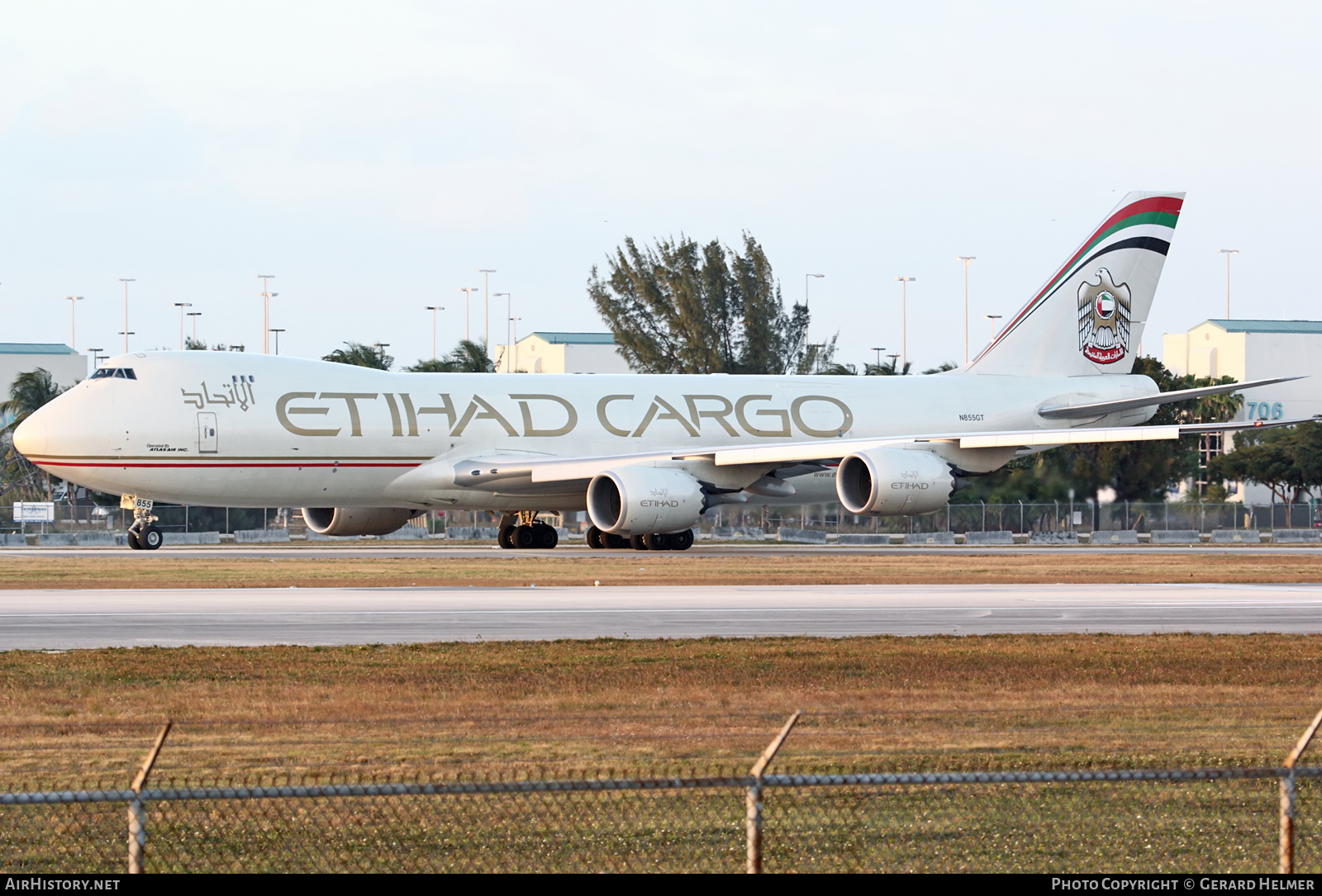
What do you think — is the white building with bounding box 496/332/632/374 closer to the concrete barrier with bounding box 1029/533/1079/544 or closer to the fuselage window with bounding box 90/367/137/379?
the concrete barrier with bounding box 1029/533/1079/544

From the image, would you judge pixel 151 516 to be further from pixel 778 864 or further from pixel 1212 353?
pixel 1212 353

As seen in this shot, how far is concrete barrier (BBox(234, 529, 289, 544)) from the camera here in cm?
6119

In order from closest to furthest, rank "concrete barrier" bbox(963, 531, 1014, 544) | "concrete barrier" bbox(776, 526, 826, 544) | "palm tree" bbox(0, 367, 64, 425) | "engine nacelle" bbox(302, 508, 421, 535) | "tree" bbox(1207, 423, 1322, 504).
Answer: "engine nacelle" bbox(302, 508, 421, 535)
"concrete barrier" bbox(963, 531, 1014, 544)
"concrete barrier" bbox(776, 526, 826, 544)
"tree" bbox(1207, 423, 1322, 504)
"palm tree" bbox(0, 367, 64, 425)

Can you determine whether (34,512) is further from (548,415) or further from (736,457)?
(736,457)

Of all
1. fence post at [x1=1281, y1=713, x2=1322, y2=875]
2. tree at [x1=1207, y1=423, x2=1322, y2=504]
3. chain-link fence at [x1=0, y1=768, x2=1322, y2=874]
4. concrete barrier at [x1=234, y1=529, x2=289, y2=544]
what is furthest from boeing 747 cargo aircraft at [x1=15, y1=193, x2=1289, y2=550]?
fence post at [x1=1281, y1=713, x2=1322, y2=875]

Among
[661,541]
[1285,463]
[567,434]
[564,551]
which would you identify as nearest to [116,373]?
[567,434]

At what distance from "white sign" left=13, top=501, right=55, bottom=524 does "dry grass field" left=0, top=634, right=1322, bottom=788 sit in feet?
147

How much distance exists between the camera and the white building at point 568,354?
138875 millimetres

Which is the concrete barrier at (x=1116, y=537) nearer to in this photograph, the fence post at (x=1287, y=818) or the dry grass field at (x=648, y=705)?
the dry grass field at (x=648, y=705)

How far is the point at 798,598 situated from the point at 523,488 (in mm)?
17490

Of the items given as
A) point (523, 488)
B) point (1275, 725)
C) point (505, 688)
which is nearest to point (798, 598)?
point (505, 688)

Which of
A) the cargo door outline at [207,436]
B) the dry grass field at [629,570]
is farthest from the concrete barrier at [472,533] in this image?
the cargo door outline at [207,436]

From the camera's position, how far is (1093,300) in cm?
5253

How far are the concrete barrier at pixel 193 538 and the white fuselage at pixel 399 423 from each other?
678 inches
